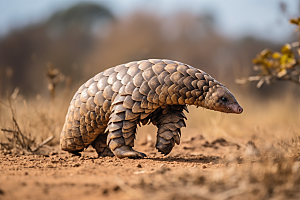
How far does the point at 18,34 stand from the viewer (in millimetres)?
22453

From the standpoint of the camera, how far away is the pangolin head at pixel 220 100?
3832 millimetres

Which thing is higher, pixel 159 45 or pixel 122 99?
pixel 159 45

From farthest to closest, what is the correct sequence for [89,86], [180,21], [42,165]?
[180,21] → [89,86] → [42,165]

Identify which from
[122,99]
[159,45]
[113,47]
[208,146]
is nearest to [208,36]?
[159,45]

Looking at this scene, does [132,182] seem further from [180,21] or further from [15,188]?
[180,21]

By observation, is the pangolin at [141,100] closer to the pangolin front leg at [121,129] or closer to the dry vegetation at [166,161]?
the pangolin front leg at [121,129]

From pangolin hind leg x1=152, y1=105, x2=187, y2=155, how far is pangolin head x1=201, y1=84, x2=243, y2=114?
0.43 meters

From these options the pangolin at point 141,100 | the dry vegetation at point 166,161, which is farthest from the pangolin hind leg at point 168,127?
the dry vegetation at point 166,161

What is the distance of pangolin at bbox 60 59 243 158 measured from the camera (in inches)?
151

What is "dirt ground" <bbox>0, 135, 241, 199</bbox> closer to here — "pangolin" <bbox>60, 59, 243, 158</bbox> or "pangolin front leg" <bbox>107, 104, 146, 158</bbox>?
"pangolin front leg" <bbox>107, 104, 146, 158</bbox>

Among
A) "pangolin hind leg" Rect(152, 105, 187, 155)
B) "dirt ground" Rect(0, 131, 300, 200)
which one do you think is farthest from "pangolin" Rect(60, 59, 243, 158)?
"dirt ground" Rect(0, 131, 300, 200)

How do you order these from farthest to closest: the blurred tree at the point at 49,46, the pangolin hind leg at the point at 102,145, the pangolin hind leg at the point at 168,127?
the blurred tree at the point at 49,46 → the pangolin hind leg at the point at 102,145 → the pangolin hind leg at the point at 168,127

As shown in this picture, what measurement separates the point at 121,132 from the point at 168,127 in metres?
0.62

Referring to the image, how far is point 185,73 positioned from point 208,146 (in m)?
2.12
